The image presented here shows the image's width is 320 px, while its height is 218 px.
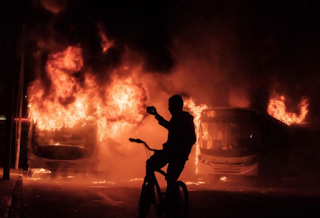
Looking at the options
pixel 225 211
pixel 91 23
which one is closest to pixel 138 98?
pixel 91 23

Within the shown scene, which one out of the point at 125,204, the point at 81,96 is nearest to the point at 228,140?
the point at 81,96

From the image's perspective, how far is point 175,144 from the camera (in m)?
8.20

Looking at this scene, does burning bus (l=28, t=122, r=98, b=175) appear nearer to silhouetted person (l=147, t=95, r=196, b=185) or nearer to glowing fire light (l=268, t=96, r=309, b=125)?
silhouetted person (l=147, t=95, r=196, b=185)

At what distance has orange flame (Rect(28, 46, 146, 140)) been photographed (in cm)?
2273

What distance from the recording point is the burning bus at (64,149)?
1820 centimetres

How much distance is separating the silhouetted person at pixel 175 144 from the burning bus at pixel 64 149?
10418 millimetres

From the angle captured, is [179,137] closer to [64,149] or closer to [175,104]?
[175,104]

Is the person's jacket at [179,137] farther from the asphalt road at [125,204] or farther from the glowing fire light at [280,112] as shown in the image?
the glowing fire light at [280,112]

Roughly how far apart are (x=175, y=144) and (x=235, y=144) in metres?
12.8

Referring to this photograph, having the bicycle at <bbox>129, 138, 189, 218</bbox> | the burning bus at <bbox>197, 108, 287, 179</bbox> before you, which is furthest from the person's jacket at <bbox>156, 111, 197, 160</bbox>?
the burning bus at <bbox>197, 108, 287, 179</bbox>

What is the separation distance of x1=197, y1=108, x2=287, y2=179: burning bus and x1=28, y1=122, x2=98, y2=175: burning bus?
4.57 metres

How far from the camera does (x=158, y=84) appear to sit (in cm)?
3375

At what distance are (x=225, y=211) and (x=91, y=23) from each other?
17634 mm

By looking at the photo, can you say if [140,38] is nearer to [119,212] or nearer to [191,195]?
[191,195]
